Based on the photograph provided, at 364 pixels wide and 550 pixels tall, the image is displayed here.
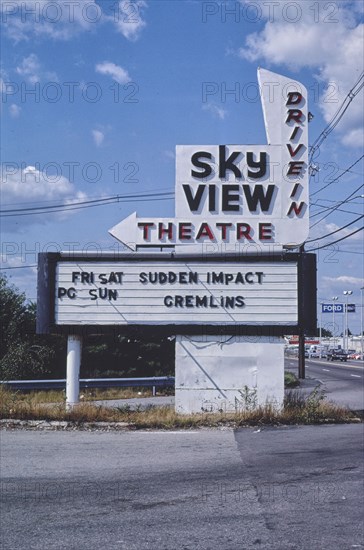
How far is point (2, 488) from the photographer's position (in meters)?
8.22

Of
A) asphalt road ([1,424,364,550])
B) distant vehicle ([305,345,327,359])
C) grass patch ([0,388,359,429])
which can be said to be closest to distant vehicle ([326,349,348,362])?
distant vehicle ([305,345,327,359])

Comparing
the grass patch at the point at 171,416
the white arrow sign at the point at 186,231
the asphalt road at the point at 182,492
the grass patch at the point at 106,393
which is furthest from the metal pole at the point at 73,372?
the grass patch at the point at 106,393

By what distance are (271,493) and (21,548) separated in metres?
3.22

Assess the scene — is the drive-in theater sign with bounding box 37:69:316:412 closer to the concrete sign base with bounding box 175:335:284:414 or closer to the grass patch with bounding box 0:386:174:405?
the concrete sign base with bounding box 175:335:284:414

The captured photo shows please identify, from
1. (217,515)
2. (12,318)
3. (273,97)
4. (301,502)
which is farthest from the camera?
(12,318)

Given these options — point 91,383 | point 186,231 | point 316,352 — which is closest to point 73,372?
point 186,231

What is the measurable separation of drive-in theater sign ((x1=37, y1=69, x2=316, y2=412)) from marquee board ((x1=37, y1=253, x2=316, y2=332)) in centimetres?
2

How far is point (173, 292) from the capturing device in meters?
15.1

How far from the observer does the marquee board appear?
15.1 meters

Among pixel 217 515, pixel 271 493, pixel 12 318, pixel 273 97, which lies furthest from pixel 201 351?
pixel 12 318

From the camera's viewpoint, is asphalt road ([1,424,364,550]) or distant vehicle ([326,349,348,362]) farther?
distant vehicle ([326,349,348,362])

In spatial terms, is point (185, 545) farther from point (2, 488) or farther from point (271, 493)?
point (2, 488)

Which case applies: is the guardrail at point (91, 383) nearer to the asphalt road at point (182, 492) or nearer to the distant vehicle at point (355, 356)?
the asphalt road at point (182, 492)

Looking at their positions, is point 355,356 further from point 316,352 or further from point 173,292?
point 173,292
